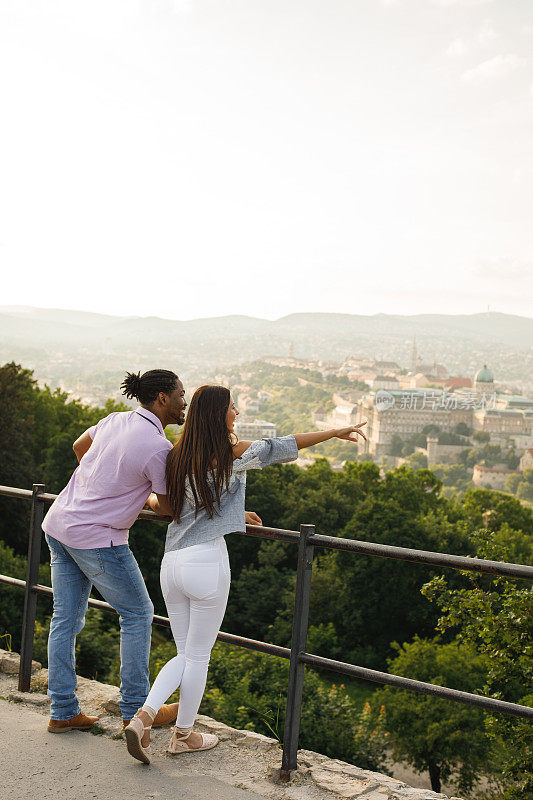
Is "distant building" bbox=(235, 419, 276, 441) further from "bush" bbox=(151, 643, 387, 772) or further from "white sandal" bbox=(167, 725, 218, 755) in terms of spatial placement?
"white sandal" bbox=(167, 725, 218, 755)

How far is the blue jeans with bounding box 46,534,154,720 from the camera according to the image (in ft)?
10.2

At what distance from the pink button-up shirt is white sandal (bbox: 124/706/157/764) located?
26.1 inches

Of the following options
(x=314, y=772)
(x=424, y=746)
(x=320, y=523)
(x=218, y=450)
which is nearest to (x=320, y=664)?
(x=314, y=772)

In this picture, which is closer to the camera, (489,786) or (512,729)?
(512,729)

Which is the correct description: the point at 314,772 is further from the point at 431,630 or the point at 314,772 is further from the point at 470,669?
the point at 431,630

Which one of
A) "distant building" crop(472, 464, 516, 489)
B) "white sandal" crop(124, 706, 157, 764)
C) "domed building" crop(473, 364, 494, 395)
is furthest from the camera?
"domed building" crop(473, 364, 494, 395)

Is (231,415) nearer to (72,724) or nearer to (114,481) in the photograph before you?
(114,481)

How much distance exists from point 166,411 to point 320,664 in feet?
3.76

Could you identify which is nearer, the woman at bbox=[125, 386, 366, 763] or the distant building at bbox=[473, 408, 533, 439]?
the woman at bbox=[125, 386, 366, 763]

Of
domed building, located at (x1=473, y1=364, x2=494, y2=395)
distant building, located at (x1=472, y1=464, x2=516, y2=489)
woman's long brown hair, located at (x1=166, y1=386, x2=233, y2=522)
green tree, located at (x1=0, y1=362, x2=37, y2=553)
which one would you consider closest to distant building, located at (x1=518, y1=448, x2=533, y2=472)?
distant building, located at (x1=472, y1=464, x2=516, y2=489)

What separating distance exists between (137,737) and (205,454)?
3.48 ft

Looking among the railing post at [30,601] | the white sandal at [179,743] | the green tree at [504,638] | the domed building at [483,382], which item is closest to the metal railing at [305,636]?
the railing post at [30,601]

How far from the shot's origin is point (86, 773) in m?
2.88

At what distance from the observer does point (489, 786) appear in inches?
942
